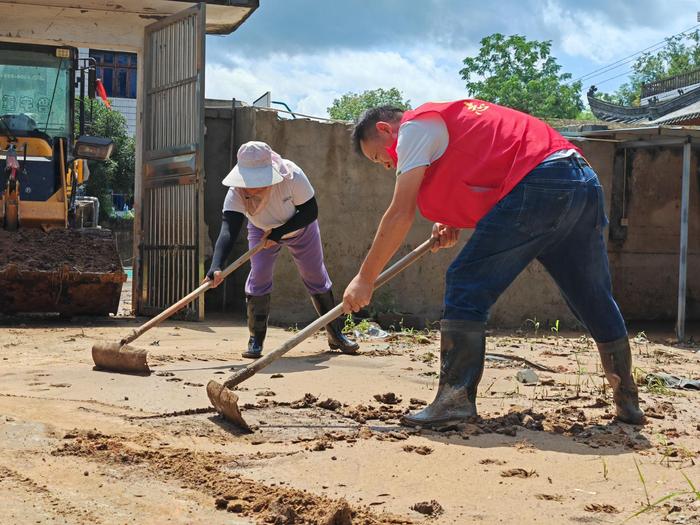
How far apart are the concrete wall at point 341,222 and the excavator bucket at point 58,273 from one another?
1254mm

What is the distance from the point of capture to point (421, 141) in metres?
3.82

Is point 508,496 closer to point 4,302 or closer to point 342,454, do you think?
point 342,454

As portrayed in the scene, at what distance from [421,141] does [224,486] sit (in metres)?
1.64

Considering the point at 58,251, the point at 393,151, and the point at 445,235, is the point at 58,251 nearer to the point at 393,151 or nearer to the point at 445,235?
the point at 445,235

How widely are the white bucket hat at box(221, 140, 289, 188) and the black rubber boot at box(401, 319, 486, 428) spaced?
232 cm

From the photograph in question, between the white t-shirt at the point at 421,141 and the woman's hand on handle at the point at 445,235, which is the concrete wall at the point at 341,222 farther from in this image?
the white t-shirt at the point at 421,141

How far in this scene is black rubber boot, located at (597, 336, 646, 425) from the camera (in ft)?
13.7

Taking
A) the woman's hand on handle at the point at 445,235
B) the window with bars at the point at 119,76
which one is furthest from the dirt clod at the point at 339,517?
the window with bars at the point at 119,76

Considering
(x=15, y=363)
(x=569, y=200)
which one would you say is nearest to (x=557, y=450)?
(x=569, y=200)

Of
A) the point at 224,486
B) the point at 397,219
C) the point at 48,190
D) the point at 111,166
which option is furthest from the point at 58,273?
the point at 111,166

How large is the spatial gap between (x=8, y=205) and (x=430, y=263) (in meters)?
4.53

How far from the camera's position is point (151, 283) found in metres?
10.1

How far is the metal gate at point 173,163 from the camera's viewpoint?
935 cm

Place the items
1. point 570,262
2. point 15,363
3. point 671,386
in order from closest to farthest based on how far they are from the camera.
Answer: point 570,262 → point 671,386 → point 15,363
